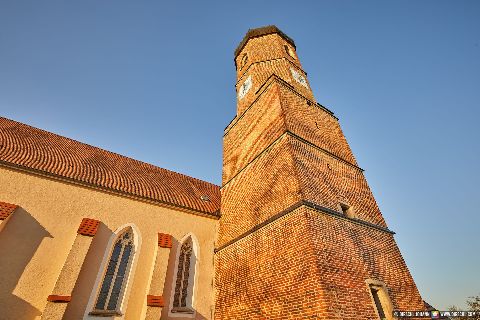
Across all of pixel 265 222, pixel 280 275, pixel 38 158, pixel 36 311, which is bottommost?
pixel 36 311

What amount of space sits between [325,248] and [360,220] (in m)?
2.67

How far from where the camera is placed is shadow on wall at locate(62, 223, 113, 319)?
27.0ft

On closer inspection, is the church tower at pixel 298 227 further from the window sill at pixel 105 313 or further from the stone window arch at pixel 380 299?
the window sill at pixel 105 313

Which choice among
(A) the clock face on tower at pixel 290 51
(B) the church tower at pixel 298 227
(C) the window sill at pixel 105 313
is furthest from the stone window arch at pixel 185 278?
(A) the clock face on tower at pixel 290 51

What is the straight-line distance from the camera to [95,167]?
11.9 metres

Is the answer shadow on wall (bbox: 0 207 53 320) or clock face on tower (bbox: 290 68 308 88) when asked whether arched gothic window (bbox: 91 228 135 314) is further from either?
clock face on tower (bbox: 290 68 308 88)

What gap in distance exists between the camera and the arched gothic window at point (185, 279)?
10.1 m

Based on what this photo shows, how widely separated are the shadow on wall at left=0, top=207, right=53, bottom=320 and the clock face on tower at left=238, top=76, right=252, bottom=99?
11.7 meters

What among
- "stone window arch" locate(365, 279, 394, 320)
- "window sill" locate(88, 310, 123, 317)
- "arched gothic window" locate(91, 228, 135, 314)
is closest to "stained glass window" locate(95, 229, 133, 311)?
"arched gothic window" locate(91, 228, 135, 314)

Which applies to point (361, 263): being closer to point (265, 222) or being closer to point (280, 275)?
point (280, 275)

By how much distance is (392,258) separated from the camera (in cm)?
918

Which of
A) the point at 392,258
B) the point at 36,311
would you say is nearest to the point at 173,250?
the point at 36,311

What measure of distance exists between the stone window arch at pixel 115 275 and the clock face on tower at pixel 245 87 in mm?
9729

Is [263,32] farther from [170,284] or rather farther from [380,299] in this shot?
[380,299]
